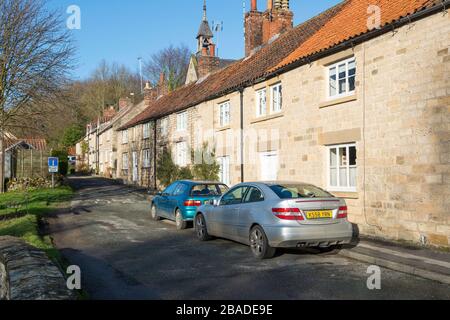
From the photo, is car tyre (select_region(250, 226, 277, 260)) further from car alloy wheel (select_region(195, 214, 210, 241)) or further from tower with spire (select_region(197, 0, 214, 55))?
tower with spire (select_region(197, 0, 214, 55))

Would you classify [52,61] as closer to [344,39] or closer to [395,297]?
[344,39]

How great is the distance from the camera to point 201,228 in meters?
11.1

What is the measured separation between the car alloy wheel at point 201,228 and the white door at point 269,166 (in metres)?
5.04

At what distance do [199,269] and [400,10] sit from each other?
8.30 metres

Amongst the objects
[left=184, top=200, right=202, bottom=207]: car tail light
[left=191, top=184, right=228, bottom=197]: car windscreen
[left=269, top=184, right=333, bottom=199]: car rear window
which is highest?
[left=269, top=184, right=333, bottom=199]: car rear window

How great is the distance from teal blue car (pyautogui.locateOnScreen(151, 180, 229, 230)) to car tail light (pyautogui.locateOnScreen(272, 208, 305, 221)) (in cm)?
436

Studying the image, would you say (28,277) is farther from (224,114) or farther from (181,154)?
(181,154)

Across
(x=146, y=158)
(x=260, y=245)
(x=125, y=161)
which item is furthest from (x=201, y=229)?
(x=125, y=161)

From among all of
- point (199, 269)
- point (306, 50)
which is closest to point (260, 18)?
point (306, 50)

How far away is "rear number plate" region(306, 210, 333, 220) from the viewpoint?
8344 millimetres

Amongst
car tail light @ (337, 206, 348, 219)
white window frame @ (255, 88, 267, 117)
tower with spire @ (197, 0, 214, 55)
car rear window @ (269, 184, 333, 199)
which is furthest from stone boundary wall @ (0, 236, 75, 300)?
tower with spire @ (197, 0, 214, 55)

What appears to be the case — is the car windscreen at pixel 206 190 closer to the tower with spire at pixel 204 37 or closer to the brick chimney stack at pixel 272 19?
the brick chimney stack at pixel 272 19

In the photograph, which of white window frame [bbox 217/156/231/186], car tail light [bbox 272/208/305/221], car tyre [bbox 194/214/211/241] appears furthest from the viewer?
white window frame [bbox 217/156/231/186]

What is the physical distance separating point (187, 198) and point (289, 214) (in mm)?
5220
